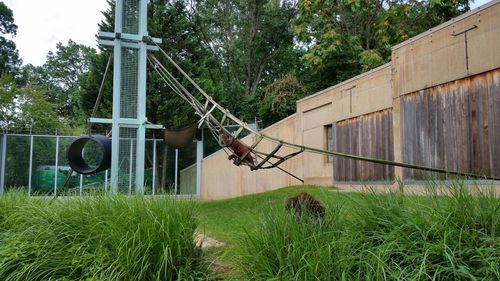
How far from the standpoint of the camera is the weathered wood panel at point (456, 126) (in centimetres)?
696

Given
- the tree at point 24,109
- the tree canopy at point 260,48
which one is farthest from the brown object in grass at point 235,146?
the tree at point 24,109

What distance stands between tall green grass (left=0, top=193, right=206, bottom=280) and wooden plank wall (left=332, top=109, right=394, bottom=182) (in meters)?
6.50

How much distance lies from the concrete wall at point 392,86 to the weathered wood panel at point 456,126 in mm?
170

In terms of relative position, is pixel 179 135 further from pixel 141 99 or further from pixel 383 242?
pixel 383 242

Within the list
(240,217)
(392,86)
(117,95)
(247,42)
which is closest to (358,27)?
(392,86)

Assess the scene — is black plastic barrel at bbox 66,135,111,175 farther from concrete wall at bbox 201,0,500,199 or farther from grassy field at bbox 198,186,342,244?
concrete wall at bbox 201,0,500,199

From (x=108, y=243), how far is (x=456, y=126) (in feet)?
20.7

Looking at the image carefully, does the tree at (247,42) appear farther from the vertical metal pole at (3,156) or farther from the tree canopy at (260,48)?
the vertical metal pole at (3,156)

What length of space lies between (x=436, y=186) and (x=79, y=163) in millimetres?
6311

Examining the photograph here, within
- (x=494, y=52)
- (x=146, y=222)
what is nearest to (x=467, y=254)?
(x=146, y=222)

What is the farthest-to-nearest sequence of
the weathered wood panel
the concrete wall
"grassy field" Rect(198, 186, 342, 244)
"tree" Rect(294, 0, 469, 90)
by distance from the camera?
"tree" Rect(294, 0, 469, 90)
the concrete wall
the weathered wood panel
"grassy field" Rect(198, 186, 342, 244)

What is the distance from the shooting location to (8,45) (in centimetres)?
3444

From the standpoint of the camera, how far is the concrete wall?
7137 millimetres

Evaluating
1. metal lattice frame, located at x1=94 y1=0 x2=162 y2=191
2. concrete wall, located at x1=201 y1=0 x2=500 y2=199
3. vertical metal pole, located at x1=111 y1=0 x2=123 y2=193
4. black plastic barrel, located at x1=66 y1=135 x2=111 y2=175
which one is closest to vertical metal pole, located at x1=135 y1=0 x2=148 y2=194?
metal lattice frame, located at x1=94 y1=0 x2=162 y2=191
